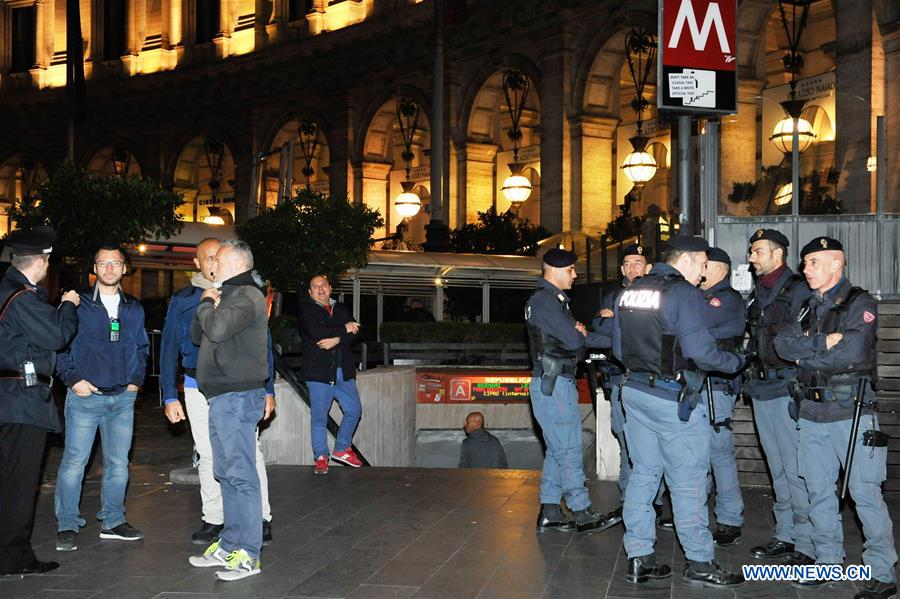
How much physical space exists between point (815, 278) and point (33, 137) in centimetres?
4109

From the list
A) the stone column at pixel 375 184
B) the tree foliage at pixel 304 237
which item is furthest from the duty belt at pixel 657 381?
the stone column at pixel 375 184

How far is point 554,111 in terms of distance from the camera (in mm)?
26797

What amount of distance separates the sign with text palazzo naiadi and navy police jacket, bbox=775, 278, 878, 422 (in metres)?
3.83

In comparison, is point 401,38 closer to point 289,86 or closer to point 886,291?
point 289,86

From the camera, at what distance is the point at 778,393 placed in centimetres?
699

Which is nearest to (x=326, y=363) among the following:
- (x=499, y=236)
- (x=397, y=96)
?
(x=499, y=236)

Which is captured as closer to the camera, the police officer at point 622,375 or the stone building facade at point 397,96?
the police officer at point 622,375

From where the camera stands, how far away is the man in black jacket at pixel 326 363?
10539 millimetres

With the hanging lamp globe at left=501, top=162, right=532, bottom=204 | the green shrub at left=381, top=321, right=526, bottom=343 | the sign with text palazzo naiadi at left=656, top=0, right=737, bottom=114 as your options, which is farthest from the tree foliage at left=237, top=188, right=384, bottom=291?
the hanging lamp globe at left=501, top=162, right=532, bottom=204

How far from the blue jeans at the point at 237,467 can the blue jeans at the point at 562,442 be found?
208 cm

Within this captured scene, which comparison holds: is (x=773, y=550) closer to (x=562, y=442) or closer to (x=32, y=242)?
(x=562, y=442)

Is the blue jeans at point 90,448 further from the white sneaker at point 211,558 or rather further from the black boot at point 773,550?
the black boot at point 773,550

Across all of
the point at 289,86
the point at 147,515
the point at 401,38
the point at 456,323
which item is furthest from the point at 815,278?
the point at 289,86

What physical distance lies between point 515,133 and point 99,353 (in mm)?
22793
